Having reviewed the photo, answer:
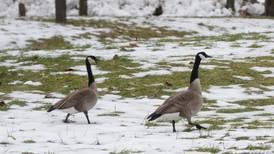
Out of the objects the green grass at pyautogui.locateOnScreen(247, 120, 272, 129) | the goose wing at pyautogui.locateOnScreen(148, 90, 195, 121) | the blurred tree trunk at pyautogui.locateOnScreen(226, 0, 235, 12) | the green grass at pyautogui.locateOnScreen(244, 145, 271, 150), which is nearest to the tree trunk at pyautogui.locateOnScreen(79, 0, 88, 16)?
the blurred tree trunk at pyautogui.locateOnScreen(226, 0, 235, 12)

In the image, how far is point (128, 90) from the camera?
14.2 meters

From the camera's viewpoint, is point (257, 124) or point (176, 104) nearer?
point (176, 104)

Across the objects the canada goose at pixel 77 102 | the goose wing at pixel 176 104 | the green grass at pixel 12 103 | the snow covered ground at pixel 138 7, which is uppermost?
the goose wing at pixel 176 104

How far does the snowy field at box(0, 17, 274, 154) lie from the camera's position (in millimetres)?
8297

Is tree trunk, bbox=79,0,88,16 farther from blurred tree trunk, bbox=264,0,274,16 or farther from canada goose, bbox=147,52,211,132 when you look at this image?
canada goose, bbox=147,52,211,132

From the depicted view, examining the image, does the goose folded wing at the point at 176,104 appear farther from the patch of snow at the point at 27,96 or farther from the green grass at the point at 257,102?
the patch of snow at the point at 27,96

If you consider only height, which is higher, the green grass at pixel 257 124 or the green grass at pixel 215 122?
the green grass at pixel 257 124

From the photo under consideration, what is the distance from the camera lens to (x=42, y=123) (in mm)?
10328

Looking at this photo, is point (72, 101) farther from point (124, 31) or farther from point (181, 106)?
point (124, 31)

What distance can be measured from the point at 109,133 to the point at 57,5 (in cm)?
2162

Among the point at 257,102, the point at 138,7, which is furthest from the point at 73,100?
the point at 138,7

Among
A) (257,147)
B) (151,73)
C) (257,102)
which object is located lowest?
(151,73)

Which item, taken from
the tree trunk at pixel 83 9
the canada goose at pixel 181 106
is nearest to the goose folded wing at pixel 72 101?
the canada goose at pixel 181 106

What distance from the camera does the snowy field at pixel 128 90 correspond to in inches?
327
